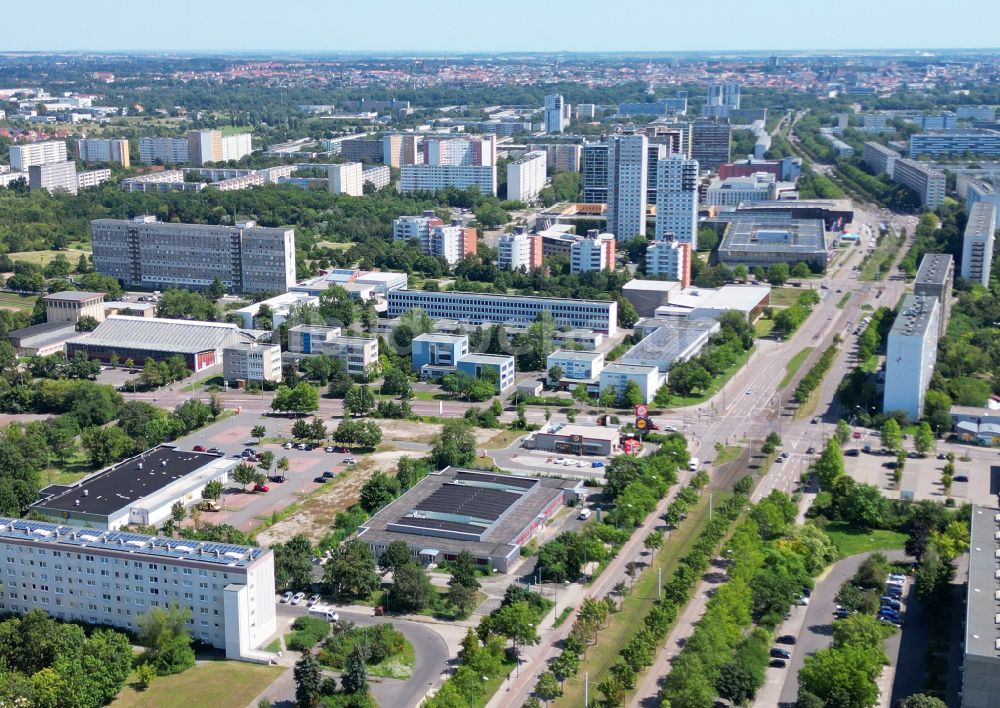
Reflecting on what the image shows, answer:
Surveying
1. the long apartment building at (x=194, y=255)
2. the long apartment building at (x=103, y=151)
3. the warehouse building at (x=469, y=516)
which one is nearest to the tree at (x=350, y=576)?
Result: the warehouse building at (x=469, y=516)

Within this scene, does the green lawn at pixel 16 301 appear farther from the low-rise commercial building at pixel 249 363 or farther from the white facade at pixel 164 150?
the white facade at pixel 164 150

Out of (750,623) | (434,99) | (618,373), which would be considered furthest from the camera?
(434,99)

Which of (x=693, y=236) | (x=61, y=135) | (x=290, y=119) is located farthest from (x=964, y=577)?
(x=290, y=119)

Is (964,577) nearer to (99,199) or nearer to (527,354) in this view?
(527,354)

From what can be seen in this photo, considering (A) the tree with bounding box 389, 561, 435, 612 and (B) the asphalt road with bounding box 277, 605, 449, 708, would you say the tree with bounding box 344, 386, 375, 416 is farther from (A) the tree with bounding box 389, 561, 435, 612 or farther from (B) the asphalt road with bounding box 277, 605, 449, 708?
(B) the asphalt road with bounding box 277, 605, 449, 708

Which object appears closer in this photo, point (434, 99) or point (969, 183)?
point (969, 183)

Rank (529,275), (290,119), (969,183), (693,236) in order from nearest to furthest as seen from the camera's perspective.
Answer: (529,275) → (693,236) → (969,183) → (290,119)

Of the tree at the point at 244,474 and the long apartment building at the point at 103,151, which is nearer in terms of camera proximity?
Answer: the tree at the point at 244,474
